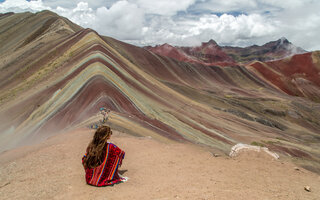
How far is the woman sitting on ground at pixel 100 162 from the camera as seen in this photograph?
5.13m

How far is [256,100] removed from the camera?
4644 centimetres

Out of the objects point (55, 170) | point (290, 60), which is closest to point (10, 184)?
point (55, 170)

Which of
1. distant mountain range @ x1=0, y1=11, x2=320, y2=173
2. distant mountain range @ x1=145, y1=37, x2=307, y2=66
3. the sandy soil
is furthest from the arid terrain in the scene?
distant mountain range @ x1=145, y1=37, x2=307, y2=66

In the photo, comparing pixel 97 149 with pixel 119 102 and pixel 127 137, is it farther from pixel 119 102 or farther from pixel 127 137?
pixel 119 102

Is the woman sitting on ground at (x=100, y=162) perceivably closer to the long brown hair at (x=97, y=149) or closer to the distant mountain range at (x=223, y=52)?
the long brown hair at (x=97, y=149)

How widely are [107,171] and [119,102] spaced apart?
9.84 m

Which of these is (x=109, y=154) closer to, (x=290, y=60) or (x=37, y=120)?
(x=37, y=120)

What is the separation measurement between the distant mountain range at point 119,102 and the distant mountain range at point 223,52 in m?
45.5

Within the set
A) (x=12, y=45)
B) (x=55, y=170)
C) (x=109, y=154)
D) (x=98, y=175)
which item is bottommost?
(x=55, y=170)

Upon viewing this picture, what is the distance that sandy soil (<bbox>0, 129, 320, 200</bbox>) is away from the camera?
184 inches

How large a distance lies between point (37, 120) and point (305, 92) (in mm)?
77855

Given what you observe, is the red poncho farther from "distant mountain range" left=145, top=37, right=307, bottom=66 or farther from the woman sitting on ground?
"distant mountain range" left=145, top=37, right=307, bottom=66

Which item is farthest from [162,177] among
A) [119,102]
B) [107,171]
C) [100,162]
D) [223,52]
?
[223,52]

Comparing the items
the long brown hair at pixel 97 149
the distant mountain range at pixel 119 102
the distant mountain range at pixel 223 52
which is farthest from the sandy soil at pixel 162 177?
the distant mountain range at pixel 223 52
